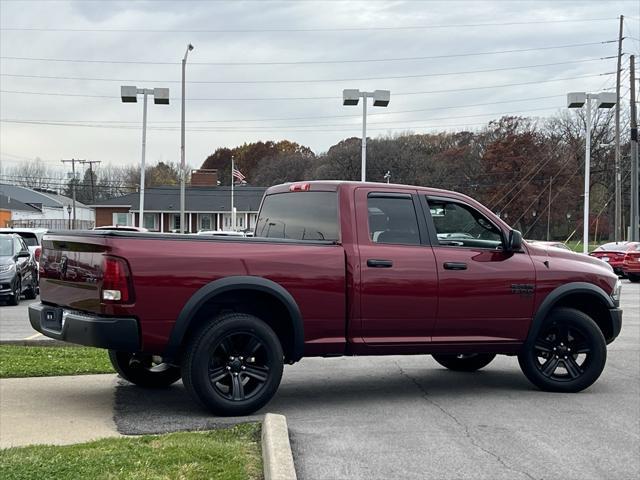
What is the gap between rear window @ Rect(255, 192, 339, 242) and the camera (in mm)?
7176

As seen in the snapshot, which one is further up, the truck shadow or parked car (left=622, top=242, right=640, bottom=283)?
parked car (left=622, top=242, right=640, bottom=283)

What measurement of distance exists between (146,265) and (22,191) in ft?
346

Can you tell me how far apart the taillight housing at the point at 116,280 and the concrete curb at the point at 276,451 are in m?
1.47

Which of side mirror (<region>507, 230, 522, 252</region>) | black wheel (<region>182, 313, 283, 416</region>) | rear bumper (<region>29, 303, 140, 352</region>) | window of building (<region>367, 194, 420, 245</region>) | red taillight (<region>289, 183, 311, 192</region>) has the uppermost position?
red taillight (<region>289, 183, 311, 192</region>)

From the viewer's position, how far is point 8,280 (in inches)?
685

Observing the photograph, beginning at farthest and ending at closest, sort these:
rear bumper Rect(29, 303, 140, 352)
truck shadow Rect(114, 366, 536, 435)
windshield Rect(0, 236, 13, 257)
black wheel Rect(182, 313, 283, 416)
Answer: windshield Rect(0, 236, 13, 257)
truck shadow Rect(114, 366, 536, 435)
black wheel Rect(182, 313, 283, 416)
rear bumper Rect(29, 303, 140, 352)

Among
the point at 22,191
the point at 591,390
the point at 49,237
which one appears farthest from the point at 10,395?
the point at 22,191

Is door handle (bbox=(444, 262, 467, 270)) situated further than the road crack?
Yes

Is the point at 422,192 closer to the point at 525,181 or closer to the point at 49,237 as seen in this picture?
the point at 49,237

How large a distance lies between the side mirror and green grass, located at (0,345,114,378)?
4503 mm

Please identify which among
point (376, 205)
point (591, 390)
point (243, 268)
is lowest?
point (591, 390)

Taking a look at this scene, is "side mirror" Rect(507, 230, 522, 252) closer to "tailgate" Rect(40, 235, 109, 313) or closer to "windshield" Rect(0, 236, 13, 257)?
"tailgate" Rect(40, 235, 109, 313)

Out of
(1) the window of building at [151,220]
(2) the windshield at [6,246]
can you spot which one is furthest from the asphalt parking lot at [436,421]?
(1) the window of building at [151,220]

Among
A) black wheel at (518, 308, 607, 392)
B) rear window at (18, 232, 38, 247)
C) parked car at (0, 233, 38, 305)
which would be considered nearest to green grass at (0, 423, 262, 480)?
black wheel at (518, 308, 607, 392)
